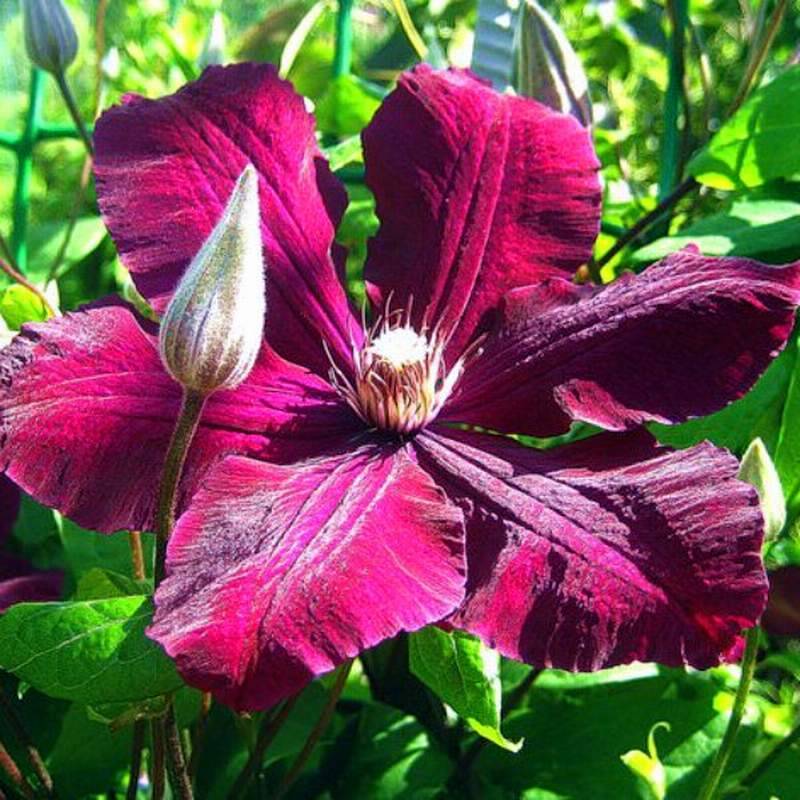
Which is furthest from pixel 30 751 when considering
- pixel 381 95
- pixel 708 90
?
pixel 708 90

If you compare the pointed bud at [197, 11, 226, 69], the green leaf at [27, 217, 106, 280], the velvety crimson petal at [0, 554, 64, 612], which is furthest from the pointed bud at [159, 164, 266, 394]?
the green leaf at [27, 217, 106, 280]

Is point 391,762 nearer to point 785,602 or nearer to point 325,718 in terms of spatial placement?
point 325,718

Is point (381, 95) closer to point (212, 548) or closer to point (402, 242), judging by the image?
point (402, 242)

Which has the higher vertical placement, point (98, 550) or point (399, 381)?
point (399, 381)

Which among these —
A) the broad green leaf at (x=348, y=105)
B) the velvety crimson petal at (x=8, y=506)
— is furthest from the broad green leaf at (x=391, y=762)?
the broad green leaf at (x=348, y=105)

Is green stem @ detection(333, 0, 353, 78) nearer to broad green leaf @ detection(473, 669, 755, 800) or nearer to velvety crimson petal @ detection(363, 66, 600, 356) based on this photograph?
velvety crimson petal @ detection(363, 66, 600, 356)

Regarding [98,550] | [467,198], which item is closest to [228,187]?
[467,198]
